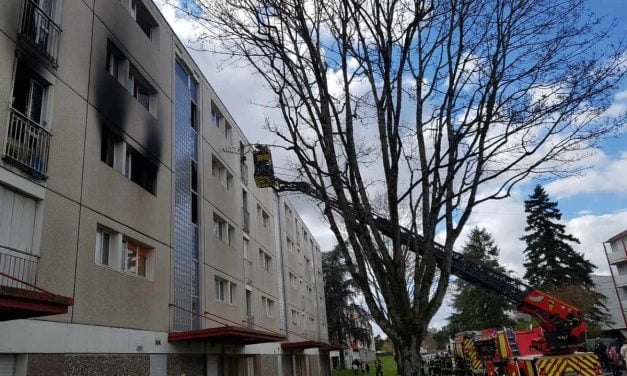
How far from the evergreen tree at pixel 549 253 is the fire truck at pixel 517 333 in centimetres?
2427

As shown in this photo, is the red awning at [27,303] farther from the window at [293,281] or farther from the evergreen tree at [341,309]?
the evergreen tree at [341,309]

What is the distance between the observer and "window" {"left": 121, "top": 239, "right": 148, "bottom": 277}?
11.9 metres

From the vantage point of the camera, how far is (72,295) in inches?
363

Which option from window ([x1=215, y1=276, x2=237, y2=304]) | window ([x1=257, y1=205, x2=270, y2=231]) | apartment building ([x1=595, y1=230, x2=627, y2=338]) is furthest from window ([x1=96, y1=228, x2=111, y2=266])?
apartment building ([x1=595, y1=230, x2=627, y2=338])

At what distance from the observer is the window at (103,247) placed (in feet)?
35.5

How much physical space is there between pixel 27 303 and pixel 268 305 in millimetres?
20962

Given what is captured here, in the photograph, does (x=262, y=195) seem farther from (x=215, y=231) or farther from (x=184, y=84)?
(x=184, y=84)

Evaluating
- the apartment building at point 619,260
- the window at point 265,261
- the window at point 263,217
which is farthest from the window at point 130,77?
the apartment building at point 619,260

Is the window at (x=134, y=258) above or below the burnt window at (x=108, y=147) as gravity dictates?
below

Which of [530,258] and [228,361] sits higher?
[530,258]

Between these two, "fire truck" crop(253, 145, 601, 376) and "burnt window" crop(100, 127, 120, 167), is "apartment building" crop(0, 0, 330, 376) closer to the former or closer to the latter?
"burnt window" crop(100, 127, 120, 167)

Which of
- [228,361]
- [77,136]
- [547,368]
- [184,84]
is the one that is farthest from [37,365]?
[547,368]

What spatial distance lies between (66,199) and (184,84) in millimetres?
9196

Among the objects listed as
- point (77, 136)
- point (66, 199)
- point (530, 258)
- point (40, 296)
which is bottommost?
point (40, 296)
